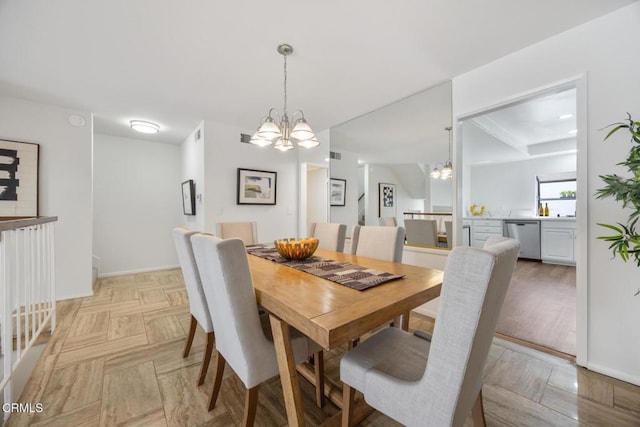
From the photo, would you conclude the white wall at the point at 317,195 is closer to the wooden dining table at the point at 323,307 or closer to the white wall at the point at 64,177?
the wooden dining table at the point at 323,307

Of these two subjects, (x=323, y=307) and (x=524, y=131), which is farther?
(x=524, y=131)

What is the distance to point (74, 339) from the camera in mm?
2182

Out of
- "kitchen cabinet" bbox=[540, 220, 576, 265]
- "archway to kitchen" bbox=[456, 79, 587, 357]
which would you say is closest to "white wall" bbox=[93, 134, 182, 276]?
"archway to kitchen" bbox=[456, 79, 587, 357]

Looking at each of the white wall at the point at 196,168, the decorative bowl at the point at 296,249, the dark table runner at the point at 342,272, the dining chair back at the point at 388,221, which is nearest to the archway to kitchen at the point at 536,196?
the dining chair back at the point at 388,221

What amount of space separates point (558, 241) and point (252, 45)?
5.97m

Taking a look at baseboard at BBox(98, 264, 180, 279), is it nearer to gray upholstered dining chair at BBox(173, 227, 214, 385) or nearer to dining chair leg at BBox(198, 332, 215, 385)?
gray upholstered dining chair at BBox(173, 227, 214, 385)

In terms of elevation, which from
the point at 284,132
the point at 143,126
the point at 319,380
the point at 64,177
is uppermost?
the point at 143,126

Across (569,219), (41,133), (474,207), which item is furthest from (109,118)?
(569,219)

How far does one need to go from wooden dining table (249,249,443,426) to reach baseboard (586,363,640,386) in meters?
1.39

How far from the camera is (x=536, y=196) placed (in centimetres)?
553

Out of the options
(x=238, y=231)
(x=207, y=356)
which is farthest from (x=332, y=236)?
(x=207, y=356)

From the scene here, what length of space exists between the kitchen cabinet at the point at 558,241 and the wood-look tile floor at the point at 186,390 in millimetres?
3901

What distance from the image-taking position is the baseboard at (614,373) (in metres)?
1.59

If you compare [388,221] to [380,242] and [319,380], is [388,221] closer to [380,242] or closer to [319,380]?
[380,242]
